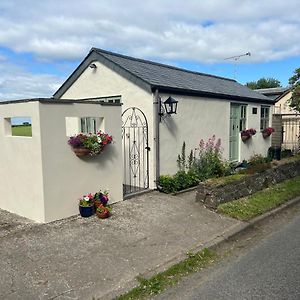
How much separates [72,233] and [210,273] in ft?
8.16

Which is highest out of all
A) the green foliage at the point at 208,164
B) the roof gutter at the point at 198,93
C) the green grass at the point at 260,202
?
the roof gutter at the point at 198,93

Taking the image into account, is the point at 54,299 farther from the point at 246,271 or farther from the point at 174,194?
the point at 174,194

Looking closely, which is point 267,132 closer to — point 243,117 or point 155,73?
point 243,117

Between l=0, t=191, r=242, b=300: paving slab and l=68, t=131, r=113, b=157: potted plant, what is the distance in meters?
1.34

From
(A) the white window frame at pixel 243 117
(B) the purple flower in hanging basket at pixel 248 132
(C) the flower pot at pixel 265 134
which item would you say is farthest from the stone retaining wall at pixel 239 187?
(C) the flower pot at pixel 265 134

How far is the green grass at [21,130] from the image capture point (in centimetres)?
614

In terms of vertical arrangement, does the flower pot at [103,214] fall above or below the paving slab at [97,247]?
above

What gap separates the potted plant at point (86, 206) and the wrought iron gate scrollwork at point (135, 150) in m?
1.99

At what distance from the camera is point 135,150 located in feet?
29.0

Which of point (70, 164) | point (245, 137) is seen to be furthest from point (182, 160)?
point (245, 137)

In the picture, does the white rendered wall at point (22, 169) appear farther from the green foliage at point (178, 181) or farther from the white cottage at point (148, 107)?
the green foliage at point (178, 181)

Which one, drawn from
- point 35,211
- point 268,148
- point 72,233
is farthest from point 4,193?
point 268,148

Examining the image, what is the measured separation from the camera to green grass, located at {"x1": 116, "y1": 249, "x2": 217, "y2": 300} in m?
3.54

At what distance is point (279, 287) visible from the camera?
3598 mm
